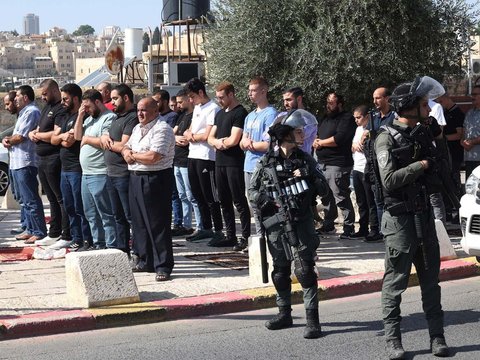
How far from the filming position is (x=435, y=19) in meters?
16.9

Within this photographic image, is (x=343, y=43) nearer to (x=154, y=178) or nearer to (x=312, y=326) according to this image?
(x=154, y=178)

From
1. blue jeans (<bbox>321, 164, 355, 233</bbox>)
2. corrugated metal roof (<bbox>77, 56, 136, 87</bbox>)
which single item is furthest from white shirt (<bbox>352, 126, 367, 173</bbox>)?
corrugated metal roof (<bbox>77, 56, 136, 87</bbox>)

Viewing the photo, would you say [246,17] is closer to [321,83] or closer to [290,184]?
[321,83]

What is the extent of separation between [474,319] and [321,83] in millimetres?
8748

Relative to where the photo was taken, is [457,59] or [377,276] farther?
[457,59]

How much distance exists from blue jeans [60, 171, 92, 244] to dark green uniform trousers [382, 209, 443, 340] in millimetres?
5478

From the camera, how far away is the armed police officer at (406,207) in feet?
22.5

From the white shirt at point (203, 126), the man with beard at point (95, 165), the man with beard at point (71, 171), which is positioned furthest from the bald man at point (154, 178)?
the white shirt at point (203, 126)

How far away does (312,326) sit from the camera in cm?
771

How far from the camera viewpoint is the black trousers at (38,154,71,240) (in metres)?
12.2

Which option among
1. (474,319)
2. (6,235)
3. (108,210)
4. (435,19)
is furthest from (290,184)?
(435,19)

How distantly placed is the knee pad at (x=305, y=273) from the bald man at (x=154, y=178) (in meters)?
2.46

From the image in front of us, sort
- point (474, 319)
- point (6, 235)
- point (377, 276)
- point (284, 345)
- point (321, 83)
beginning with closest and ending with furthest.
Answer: point (284, 345)
point (474, 319)
point (377, 276)
point (6, 235)
point (321, 83)

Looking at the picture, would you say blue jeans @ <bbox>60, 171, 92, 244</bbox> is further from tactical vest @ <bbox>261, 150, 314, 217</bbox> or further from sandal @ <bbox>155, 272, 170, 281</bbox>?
tactical vest @ <bbox>261, 150, 314, 217</bbox>
